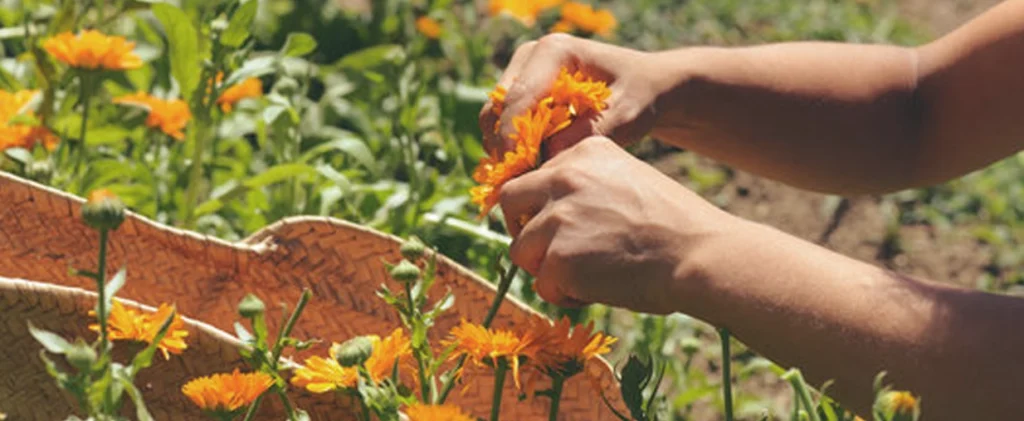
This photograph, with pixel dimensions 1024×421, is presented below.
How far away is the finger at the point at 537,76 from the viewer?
147cm

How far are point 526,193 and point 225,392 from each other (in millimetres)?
289

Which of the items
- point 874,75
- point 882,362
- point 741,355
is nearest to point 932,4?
point 741,355

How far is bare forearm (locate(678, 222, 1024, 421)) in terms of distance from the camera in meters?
1.26

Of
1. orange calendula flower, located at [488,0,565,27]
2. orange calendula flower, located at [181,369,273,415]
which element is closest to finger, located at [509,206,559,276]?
orange calendula flower, located at [181,369,273,415]

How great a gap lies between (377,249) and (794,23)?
2.82m

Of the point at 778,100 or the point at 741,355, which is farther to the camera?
the point at 741,355

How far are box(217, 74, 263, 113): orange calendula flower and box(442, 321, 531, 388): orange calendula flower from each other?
107cm

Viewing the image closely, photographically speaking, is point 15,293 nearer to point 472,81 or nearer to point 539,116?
point 539,116

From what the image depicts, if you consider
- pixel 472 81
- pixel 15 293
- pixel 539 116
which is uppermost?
pixel 539 116

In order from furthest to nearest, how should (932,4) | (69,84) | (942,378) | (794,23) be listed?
(932,4)
(794,23)
(69,84)
(942,378)

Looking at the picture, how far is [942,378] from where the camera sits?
49.8 inches

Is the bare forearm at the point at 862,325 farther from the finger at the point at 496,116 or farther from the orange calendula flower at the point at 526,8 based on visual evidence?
the orange calendula flower at the point at 526,8

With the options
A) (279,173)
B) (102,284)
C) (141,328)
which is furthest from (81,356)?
(279,173)

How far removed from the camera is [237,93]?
7.90ft
